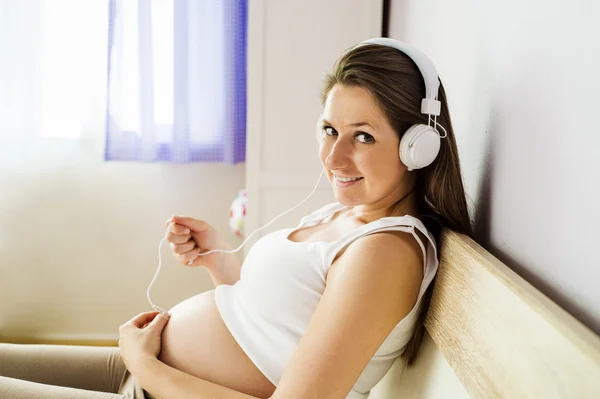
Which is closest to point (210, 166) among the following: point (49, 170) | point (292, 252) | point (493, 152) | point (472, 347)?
point (49, 170)

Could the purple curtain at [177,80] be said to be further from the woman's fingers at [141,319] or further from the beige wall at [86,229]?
the woman's fingers at [141,319]

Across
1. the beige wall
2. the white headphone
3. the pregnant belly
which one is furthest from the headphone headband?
the beige wall

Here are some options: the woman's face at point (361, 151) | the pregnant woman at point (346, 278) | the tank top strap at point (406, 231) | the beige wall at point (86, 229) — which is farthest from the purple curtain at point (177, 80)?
the tank top strap at point (406, 231)

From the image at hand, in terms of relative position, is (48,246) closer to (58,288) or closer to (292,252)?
(58,288)

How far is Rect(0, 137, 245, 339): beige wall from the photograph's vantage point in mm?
2707

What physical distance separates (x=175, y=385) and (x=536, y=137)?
2.34ft

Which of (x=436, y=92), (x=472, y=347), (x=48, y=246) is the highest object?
(x=436, y=92)

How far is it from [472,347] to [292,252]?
420 millimetres

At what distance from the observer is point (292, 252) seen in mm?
1034

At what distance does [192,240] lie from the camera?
1.43m

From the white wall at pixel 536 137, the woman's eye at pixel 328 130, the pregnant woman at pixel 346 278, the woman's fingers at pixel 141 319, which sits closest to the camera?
the white wall at pixel 536 137

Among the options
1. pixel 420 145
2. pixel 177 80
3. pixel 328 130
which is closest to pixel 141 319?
pixel 328 130

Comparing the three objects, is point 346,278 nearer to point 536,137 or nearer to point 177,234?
point 536,137

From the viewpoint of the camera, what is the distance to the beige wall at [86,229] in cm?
271
